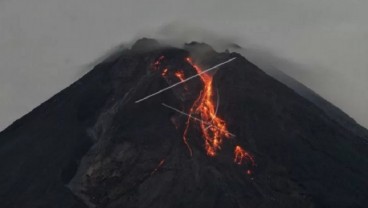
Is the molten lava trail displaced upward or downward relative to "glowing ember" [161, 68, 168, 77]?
downward

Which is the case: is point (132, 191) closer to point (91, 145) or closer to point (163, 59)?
point (91, 145)

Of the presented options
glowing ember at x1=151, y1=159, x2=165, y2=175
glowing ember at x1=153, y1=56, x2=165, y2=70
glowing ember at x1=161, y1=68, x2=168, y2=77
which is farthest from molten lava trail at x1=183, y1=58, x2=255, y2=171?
glowing ember at x1=153, y1=56, x2=165, y2=70

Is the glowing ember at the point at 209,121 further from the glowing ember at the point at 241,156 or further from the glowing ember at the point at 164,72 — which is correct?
the glowing ember at the point at 164,72

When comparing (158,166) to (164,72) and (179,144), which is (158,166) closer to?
(179,144)

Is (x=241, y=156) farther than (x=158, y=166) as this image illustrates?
Yes

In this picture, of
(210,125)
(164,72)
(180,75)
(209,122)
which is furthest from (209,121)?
(164,72)

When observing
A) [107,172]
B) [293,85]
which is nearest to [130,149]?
[107,172]

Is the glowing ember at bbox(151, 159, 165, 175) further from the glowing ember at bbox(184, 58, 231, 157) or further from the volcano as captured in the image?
the glowing ember at bbox(184, 58, 231, 157)

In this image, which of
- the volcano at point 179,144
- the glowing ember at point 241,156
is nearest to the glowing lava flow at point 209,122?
the glowing ember at point 241,156
